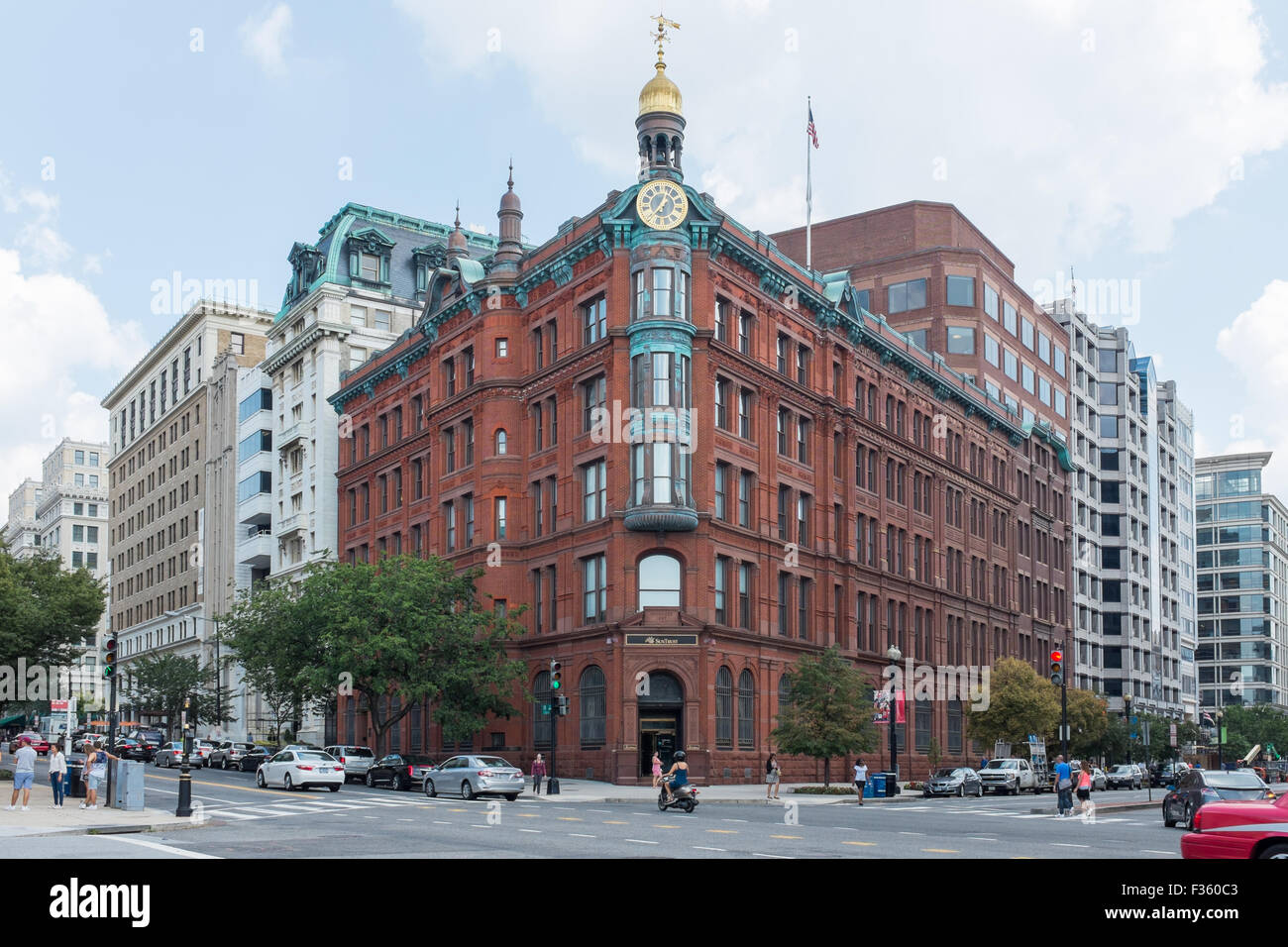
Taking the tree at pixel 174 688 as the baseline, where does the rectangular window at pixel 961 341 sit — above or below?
above

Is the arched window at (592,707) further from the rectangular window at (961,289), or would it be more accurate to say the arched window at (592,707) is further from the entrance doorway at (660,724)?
the rectangular window at (961,289)

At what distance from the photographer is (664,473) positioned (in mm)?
55469

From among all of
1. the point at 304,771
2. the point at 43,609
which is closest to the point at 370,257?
the point at 43,609

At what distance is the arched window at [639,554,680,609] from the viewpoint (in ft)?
183

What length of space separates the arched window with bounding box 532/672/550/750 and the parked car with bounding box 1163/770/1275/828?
28.8 meters

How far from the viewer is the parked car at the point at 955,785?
5619 cm

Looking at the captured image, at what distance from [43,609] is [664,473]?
26.2m

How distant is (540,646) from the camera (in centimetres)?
6044

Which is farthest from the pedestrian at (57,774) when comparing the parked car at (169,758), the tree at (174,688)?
the tree at (174,688)

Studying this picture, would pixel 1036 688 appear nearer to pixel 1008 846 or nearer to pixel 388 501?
pixel 388 501

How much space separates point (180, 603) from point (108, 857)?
100265mm

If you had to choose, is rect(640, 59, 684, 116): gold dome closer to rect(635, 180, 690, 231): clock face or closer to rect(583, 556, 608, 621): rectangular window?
rect(635, 180, 690, 231): clock face

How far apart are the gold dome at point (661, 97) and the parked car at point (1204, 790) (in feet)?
112

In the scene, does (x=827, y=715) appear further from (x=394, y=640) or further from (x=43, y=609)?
(x=43, y=609)
